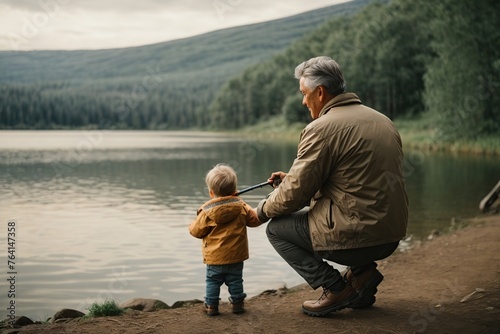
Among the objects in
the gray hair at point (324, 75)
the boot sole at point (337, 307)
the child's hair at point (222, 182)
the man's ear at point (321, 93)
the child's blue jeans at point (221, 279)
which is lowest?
the boot sole at point (337, 307)

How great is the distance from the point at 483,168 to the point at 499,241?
54.4ft

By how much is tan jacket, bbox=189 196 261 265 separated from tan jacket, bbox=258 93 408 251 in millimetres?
665

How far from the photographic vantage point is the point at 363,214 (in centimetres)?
464

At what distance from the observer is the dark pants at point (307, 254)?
4.94 metres

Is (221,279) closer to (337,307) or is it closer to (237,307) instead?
(237,307)

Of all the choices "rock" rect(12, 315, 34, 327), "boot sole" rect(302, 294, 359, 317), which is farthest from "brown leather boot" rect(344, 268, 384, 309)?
"rock" rect(12, 315, 34, 327)

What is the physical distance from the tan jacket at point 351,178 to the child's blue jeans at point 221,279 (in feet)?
3.30

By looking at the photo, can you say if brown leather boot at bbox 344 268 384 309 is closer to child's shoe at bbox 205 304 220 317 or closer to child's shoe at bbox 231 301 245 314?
child's shoe at bbox 231 301 245 314

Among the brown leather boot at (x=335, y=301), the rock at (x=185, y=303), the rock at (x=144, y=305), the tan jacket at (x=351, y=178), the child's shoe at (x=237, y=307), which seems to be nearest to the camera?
the tan jacket at (x=351, y=178)

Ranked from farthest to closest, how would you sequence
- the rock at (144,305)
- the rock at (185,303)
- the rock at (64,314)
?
the rock at (185,303), the rock at (144,305), the rock at (64,314)

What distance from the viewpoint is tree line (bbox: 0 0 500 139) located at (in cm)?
3241

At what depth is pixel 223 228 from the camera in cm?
530

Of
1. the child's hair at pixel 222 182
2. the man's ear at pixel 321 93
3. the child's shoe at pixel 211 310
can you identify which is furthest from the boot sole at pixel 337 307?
the man's ear at pixel 321 93

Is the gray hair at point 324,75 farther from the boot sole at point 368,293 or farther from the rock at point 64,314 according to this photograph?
the rock at point 64,314
